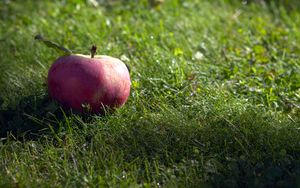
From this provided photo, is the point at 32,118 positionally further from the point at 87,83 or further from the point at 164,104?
the point at 164,104

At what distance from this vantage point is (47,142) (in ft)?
10.6

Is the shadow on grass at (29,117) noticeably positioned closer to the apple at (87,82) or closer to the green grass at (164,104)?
the green grass at (164,104)

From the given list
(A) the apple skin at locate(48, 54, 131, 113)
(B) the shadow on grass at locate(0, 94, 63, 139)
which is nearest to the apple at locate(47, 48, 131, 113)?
(A) the apple skin at locate(48, 54, 131, 113)

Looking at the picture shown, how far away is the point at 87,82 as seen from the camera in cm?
337

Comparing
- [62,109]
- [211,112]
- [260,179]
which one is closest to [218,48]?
[211,112]

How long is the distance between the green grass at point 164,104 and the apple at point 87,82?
9 cm

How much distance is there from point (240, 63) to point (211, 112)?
1045mm

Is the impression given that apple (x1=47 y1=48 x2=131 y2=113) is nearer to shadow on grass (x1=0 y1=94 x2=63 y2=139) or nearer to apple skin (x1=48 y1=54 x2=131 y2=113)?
apple skin (x1=48 y1=54 x2=131 y2=113)

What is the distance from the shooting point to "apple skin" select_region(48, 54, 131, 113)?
3375 millimetres

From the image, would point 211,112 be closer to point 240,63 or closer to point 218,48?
point 240,63

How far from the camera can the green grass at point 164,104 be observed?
2924 millimetres

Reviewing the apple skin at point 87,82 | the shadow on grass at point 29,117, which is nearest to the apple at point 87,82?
the apple skin at point 87,82

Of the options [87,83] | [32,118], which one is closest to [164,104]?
[87,83]

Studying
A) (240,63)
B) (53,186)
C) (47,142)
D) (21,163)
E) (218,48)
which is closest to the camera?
(53,186)
